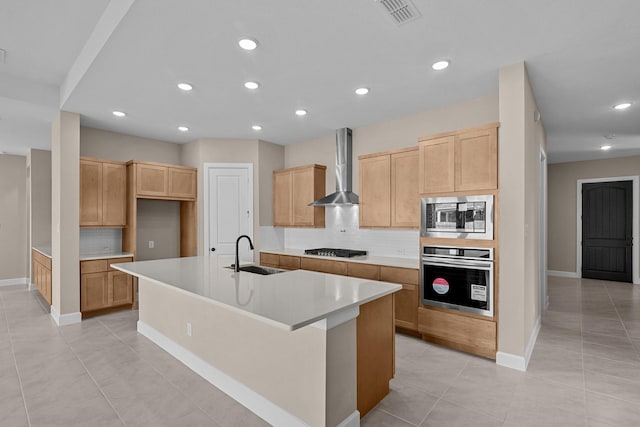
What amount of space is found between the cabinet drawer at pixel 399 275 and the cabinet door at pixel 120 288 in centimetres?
366

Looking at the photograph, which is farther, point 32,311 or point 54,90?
point 32,311

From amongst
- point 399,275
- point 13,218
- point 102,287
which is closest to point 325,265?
point 399,275

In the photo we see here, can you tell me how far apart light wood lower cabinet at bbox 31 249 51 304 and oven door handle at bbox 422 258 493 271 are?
17.4 ft

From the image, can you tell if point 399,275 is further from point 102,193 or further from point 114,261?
point 102,193

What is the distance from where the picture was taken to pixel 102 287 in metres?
4.64

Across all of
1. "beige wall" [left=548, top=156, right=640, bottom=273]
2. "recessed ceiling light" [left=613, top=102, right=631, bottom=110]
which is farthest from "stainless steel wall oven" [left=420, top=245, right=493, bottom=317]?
"beige wall" [left=548, top=156, right=640, bottom=273]

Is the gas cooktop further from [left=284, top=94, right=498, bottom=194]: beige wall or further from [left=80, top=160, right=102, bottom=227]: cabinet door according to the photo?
[left=80, top=160, right=102, bottom=227]: cabinet door

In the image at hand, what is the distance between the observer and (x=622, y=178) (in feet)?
23.0

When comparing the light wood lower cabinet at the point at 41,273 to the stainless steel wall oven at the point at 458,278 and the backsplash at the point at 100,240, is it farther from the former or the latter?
the stainless steel wall oven at the point at 458,278

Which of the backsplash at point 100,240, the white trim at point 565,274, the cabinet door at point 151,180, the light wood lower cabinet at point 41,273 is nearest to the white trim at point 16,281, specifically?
the light wood lower cabinet at point 41,273

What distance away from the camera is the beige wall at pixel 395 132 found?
149 inches

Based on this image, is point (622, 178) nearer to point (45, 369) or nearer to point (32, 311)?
point (45, 369)

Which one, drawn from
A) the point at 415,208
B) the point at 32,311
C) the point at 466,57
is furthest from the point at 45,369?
the point at 466,57

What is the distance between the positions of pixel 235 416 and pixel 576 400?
101 inches
